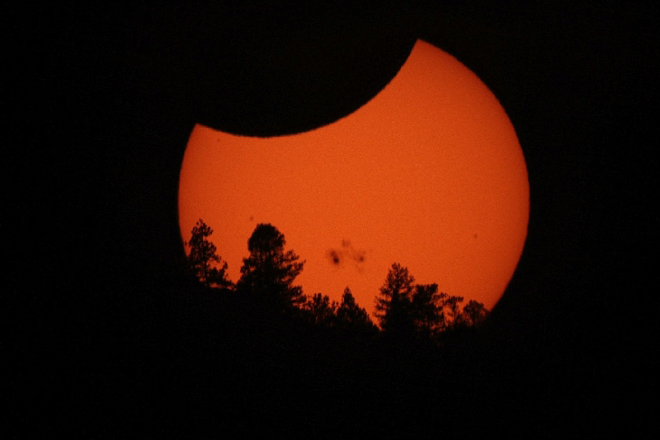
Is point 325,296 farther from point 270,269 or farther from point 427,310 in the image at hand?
point 427,310

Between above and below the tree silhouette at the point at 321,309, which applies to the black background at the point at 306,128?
above

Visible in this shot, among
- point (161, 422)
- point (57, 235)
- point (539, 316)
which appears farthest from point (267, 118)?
point (539, 316)

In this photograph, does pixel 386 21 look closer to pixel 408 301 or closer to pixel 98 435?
pixel 408 301

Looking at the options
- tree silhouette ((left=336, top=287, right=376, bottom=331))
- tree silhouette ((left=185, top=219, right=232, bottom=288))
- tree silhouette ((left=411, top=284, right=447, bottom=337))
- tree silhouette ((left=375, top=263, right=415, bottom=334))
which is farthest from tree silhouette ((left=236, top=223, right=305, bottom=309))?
tree silhouette ((left=411, top=284, right=447, bottom=337))

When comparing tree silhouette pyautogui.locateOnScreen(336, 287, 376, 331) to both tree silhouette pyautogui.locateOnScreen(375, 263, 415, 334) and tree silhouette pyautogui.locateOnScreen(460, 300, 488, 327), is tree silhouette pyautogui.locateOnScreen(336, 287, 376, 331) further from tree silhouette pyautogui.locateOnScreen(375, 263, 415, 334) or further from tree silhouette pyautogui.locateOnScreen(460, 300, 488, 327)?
tree silhouette pyautogui.locateOnScreen(460, 300, 488, 327)

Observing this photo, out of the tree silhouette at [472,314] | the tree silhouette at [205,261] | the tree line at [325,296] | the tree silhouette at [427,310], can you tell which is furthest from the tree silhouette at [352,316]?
the tree silhouette at [205,261]

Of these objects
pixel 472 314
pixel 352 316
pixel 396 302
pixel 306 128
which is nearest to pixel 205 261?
pixel 352 316

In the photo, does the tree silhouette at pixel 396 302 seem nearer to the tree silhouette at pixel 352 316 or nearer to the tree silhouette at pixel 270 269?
the tree silhouette at pixel 352 316
